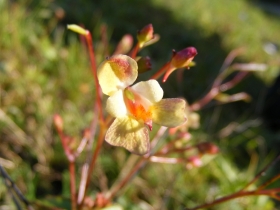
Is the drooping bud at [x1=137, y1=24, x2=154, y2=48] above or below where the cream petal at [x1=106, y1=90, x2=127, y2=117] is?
above

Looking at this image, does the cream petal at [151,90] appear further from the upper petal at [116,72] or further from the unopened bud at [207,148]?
the unopened bud at [207,148]

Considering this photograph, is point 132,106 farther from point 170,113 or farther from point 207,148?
point 207,148

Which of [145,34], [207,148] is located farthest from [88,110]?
[145,34]

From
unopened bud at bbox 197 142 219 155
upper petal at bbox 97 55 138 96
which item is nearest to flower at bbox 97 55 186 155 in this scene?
upper petal at bbox 97 55 138 96

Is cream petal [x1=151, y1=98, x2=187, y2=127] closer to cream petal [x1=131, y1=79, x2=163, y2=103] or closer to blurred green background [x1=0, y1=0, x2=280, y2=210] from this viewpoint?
cream petal [x1=131, y1=79, x2=163, y2=103]

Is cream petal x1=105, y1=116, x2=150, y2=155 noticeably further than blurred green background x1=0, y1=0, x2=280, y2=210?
No

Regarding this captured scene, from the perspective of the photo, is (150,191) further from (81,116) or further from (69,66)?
(69,66)

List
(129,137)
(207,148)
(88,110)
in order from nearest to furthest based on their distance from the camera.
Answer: (129,137), (207,148), (88,110)
